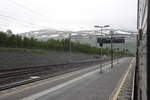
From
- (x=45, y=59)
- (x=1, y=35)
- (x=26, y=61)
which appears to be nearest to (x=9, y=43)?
(x=1, y=35)

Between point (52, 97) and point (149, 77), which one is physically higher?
point (149, 77)

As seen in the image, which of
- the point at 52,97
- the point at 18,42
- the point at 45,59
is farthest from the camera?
the point at 18,42

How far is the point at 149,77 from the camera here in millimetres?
2197

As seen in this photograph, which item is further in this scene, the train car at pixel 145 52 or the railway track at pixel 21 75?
→ the railway track at pixel 21 75

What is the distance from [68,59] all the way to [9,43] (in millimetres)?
19959

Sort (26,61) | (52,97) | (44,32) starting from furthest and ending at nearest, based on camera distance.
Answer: (44,32), (26,61), (52,97)

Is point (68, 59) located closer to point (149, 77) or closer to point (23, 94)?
point (23, 94)

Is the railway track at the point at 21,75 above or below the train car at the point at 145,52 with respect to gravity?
below

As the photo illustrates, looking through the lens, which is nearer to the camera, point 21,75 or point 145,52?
point 145,52

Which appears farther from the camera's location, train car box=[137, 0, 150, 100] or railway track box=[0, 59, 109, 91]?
railway track box=[0, 59, 109, 91]

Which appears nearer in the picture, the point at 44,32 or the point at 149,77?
the point at 149,77

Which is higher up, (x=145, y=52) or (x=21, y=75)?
(x=145, y=52)

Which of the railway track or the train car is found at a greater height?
the train car

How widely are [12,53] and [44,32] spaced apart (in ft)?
241
